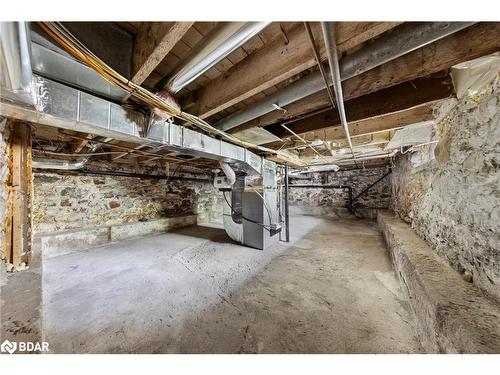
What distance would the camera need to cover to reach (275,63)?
0.97 meters

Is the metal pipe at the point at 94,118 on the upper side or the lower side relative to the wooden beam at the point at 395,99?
lower

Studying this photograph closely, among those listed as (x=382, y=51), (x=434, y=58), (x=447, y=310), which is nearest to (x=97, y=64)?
(x=382, y=51)

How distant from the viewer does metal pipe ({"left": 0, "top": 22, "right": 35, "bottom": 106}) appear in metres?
0.60

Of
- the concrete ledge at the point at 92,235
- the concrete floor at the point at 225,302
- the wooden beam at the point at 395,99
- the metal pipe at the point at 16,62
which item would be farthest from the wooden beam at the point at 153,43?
the concrete ledge at the point at 92,235

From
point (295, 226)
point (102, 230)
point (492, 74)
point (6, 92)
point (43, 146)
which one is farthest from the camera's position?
point (295, 226)

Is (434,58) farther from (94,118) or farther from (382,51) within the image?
(94,118)

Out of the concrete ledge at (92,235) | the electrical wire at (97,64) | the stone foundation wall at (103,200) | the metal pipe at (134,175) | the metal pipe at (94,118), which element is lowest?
the concrete ledge at (92,235)

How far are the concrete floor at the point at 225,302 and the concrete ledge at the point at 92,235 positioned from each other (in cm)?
25

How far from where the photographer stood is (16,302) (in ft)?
3.18

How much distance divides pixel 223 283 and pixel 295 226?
3.13 meters

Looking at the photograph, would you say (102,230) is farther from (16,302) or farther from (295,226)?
(295,226)

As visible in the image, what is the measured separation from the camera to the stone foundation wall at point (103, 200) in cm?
274

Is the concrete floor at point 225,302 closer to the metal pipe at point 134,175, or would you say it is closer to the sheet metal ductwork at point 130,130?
the sheet metal ductwork at point 130,130

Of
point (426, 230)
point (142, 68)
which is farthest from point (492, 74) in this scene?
point (142, 68)
